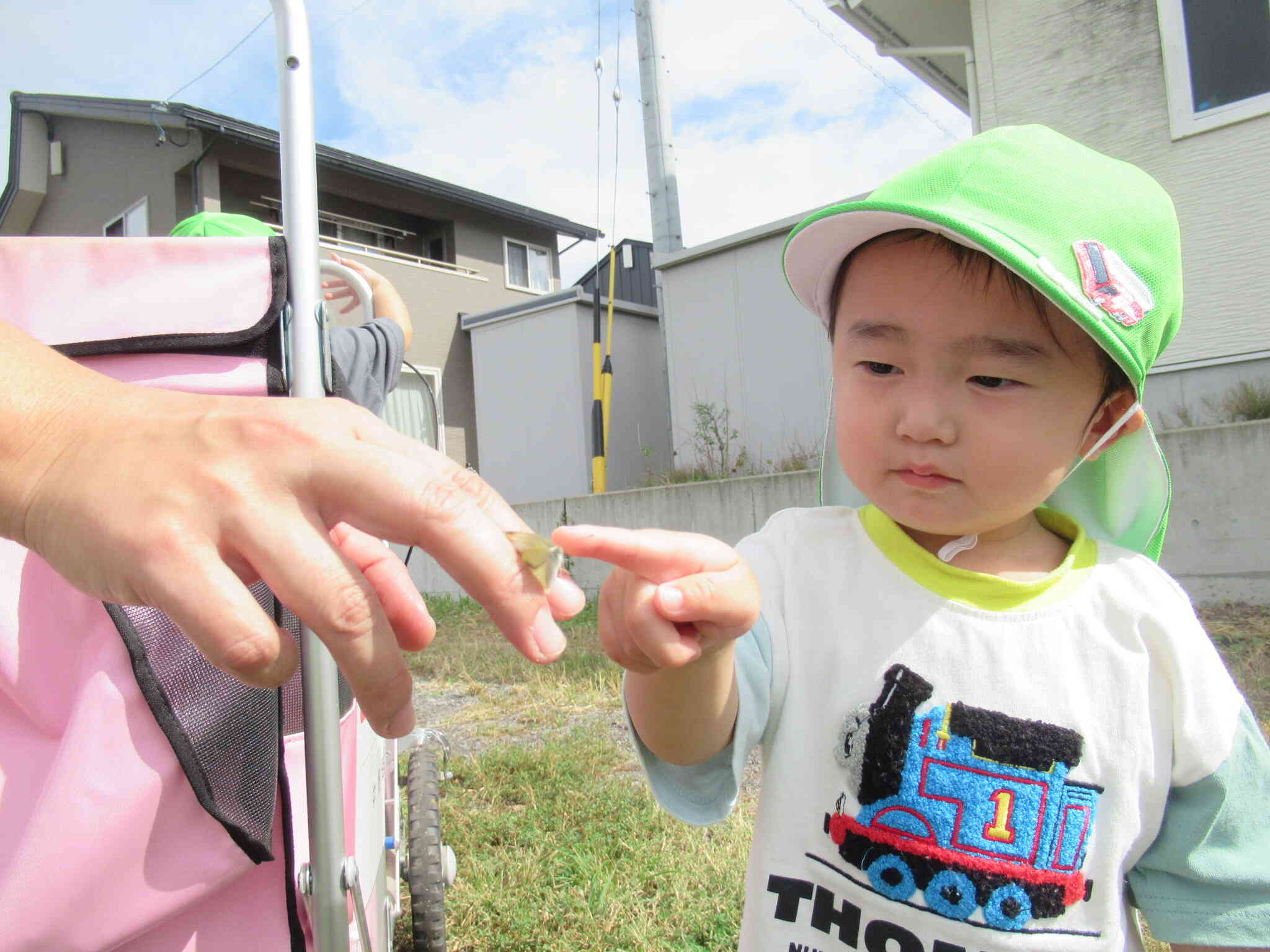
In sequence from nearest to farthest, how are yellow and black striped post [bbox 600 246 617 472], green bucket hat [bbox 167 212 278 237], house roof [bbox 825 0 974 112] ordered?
green bucket hat [bbox 167 212 278 237] → house roof [bbox 825 0 974 112] → yellow and black striped post [bbox 600 246 617 472]

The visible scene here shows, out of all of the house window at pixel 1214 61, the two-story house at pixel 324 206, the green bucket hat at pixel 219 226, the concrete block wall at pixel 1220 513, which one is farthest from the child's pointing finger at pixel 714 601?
the two-story house at pixel 324 206

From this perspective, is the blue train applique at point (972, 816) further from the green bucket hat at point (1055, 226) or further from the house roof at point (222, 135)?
the house roof at point (222, 135)

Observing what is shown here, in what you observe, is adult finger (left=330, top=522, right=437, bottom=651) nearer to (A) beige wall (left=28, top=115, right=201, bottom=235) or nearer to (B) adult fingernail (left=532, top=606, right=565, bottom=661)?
(B) adult fingernail (left=532, top=606, right=565, bottom=661)

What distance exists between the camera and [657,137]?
997 centimetres

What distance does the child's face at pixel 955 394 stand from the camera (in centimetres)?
118

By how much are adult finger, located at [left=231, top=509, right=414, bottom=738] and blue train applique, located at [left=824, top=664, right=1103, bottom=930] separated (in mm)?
766

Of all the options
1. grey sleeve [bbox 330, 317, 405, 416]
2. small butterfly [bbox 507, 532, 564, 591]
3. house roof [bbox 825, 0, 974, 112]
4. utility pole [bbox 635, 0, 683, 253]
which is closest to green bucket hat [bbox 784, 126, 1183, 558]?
small butterfly [bbox 507, 532, 564, 591]

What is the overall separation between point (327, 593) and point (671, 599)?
0.33m

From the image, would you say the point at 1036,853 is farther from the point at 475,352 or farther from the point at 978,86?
the point at 475,352

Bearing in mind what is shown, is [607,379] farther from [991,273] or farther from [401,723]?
[401,723]

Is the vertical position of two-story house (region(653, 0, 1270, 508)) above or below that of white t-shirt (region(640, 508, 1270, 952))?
above

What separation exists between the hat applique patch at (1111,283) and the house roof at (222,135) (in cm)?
1296

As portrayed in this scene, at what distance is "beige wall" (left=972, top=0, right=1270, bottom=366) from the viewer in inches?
228

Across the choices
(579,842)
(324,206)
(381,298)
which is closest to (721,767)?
(579,842)
